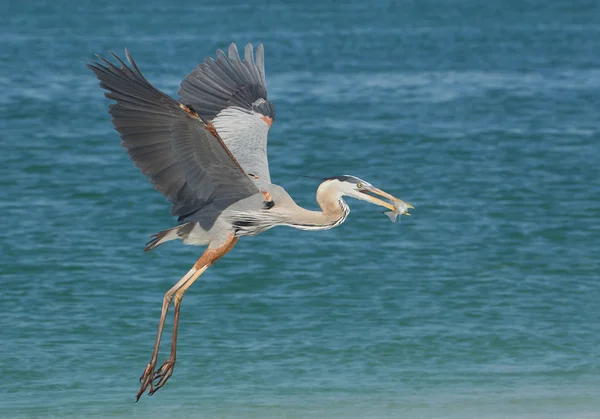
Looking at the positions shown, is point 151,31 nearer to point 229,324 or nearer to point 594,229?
point 594,229

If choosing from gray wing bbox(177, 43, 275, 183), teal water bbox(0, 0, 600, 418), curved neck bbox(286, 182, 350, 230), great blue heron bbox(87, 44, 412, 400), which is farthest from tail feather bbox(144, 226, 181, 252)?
teal water bbox(0, 0, 600, 418)

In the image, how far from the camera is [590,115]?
2380cm

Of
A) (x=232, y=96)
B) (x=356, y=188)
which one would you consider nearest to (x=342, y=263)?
(x=232, y=96)

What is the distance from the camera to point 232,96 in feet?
36.8

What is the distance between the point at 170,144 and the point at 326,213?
131 cm

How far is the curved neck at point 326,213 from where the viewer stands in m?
9.41

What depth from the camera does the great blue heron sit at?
28.4 feet

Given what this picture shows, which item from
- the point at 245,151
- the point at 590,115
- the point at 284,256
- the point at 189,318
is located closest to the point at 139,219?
the point at 284,256

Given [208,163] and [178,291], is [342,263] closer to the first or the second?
[178,291]

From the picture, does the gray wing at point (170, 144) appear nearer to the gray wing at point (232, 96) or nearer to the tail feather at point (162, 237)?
the tail feather at point (162, 237)

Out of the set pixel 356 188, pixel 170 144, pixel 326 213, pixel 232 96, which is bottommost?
pixel 326 213

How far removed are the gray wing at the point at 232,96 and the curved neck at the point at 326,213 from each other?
1144mm

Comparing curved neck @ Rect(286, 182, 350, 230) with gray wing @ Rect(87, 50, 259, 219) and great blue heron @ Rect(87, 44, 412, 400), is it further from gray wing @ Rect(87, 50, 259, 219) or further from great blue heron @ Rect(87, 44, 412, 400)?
gray wing @ Rect(87, 50, 259, 219)

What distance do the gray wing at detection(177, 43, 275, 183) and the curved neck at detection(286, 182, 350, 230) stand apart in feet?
3.75
